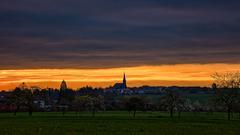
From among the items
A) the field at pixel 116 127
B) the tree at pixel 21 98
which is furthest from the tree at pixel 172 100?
the field at pixel 116 127

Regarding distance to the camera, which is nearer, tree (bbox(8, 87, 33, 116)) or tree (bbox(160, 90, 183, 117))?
tree (bbox(160, 90, 183, 117))

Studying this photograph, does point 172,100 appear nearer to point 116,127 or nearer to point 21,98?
point 21,98

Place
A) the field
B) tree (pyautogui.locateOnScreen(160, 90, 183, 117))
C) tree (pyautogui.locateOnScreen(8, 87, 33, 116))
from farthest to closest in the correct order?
tree (pyautogui.locateOnScreen(8, 87, 33, 116)), tree (pyautogui.locateOnScreen(160, 90, 183, 117)), the field

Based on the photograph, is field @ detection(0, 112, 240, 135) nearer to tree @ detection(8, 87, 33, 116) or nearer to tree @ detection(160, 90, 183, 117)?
tree @ detection(160, 90, 183, 117)

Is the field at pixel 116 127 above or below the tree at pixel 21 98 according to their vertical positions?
below

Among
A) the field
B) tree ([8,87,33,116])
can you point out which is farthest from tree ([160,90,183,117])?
the field

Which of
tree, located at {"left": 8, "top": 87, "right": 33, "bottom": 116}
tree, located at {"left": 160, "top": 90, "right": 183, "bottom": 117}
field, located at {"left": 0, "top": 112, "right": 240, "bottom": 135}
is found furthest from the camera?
tree, located at {"left": 8, "top": 87, "right": 33, "bottom": 116}

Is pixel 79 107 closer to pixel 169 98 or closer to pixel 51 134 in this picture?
pixel 169 98

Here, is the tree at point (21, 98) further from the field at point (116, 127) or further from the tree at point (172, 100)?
the field at point (116, 127)

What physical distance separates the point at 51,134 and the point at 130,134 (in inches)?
317

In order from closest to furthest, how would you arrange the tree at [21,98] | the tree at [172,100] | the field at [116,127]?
1. the field at [116,127]
2. the tree at [172,100]
3. the tree at [21,98]

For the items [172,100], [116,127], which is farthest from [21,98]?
[116,127]

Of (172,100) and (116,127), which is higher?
(172,100)

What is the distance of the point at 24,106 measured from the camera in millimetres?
174250
